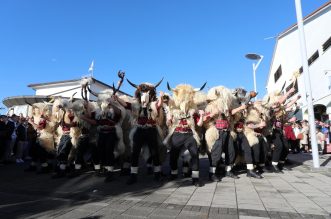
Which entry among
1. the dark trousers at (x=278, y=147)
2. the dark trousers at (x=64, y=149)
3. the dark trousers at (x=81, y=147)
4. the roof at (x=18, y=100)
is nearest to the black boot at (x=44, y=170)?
the dark trousers at (x=64, y=149)

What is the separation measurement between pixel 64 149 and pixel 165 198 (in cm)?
327

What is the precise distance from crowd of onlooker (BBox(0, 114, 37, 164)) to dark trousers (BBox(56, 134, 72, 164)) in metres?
2.65

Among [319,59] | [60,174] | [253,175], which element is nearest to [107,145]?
[60,174]

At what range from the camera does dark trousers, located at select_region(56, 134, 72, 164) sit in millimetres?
7191

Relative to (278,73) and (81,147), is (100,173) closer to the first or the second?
(81,147)

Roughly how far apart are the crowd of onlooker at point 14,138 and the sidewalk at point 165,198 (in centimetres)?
386

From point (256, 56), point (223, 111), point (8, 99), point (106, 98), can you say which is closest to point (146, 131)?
point (106, 98)

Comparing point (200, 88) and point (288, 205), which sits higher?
point (200, 88)

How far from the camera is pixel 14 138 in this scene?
11531mm

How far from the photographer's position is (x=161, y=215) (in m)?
3.98

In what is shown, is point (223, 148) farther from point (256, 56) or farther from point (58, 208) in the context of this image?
point (256, 56)

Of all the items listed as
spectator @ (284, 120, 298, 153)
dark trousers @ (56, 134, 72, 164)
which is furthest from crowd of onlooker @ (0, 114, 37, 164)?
spectator @ (284, 120, 298, 153)

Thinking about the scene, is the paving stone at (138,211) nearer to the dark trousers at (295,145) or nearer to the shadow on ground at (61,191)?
the shadow on ground at (61,191)

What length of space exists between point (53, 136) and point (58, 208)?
382cm
